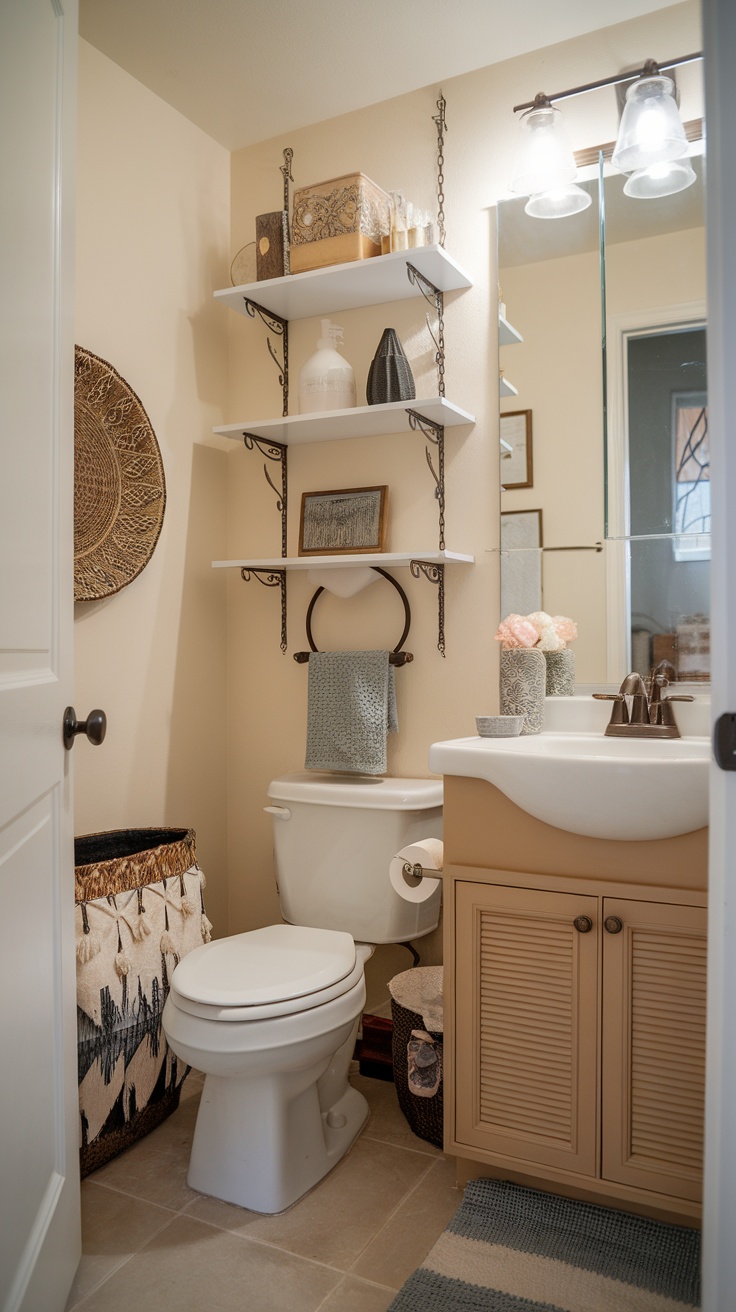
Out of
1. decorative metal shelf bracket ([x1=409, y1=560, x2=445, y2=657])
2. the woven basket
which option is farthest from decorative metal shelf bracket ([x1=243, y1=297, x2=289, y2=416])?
the woven basket

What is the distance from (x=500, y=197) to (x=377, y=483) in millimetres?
735

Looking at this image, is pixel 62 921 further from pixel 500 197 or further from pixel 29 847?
pixel 500 197

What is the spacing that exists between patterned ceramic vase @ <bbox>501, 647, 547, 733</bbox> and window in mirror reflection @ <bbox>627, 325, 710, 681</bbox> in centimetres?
21

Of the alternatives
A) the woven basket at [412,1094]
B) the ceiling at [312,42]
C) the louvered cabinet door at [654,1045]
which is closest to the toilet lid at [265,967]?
the woven basket at [412,1094]

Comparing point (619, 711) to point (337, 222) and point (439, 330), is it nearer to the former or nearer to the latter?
point (439, 330)

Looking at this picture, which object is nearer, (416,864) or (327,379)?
(416,864)

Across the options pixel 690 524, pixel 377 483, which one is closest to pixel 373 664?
pixel 377 483

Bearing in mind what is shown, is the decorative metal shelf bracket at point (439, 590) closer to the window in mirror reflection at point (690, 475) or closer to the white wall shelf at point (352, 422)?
the white wall shelf at point (352, 422)

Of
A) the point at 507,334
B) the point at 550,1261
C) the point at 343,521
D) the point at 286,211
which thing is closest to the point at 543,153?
the point at 507,334

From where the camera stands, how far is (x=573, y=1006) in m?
1.57

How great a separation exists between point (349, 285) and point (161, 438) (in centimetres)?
62

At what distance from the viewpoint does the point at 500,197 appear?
6.98 ft

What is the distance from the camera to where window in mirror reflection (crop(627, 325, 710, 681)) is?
187 cm

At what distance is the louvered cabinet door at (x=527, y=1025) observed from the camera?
1555 millimetres
